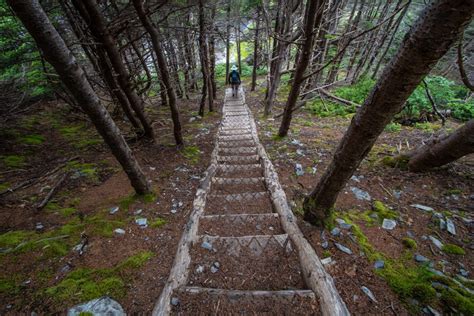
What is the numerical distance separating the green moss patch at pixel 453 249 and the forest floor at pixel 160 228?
0.02 meters

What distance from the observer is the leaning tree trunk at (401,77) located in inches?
54.9

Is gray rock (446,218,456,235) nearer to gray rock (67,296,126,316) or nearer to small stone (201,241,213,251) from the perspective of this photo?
small stone (201,241,213,251)

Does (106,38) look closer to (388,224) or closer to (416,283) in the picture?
(388,224)

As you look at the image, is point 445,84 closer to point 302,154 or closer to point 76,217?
point 302,154

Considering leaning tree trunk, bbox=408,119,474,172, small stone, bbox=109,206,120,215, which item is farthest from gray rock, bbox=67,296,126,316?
leaning tree trunk, bbox=408,119,474,172

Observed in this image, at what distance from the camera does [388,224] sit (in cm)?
314

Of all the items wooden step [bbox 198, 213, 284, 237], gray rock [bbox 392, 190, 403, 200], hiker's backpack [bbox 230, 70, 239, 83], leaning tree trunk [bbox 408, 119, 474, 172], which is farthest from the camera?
hiker's backpack [bbox 230, 70, 239, 83]

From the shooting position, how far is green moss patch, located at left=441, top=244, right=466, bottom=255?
264 cm

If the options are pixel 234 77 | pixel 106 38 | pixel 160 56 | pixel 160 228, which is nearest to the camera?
pixel 160 228

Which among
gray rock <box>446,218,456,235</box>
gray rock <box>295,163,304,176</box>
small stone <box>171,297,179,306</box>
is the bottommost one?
gray rock <box>295,163,304,176</box>

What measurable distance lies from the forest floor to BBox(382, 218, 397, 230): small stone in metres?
0.05

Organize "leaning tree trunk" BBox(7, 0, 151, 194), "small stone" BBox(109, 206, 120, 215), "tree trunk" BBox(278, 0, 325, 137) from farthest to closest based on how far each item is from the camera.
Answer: "tree trunk" BBox(278, 0, 325, 137) → "small stone" BBox(109, 206, 120, 215) → "leaning tree trunk" BBox(7, 0, 151, 194)

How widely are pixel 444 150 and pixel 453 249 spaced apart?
2.13 meters

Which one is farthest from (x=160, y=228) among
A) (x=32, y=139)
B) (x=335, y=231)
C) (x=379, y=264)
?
(x=32, y=139)
